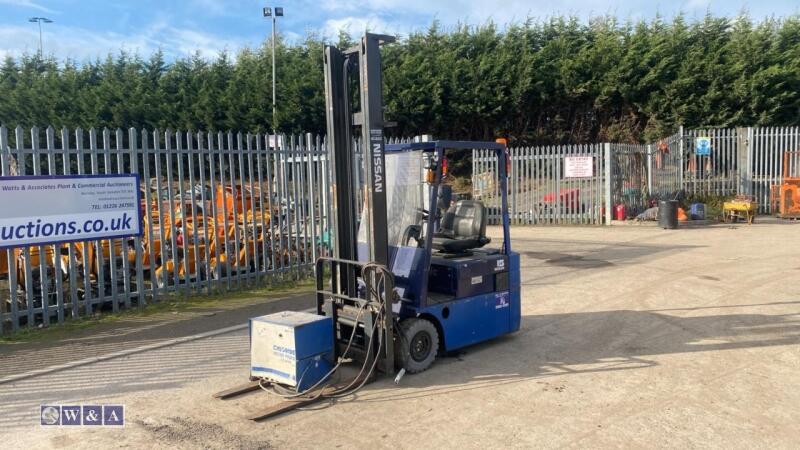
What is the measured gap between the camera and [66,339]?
7.12 meters

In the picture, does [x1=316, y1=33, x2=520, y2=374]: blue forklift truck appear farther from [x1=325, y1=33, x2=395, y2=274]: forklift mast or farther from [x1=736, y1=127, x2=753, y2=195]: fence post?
[x1=736, y1=127, x2=753, y2=195]: fence post

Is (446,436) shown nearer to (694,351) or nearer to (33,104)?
(694,351)

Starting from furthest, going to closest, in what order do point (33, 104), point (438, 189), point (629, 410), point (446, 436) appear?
point (33, 104), point (438, 189), point (629, 410), point (446, 436)

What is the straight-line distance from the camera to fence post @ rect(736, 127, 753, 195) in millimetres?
20359

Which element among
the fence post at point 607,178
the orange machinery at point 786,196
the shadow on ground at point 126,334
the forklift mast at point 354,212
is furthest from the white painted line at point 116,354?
the orange machinery at point 786,196

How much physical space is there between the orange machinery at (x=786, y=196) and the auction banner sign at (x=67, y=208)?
1831 centimetres

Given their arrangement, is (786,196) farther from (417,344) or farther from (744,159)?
(417,344)

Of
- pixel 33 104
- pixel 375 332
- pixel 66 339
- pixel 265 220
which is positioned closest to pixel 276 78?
pixel 33 104

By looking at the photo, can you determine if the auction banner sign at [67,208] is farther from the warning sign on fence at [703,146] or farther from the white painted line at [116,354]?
the warning sign on fence at [703,146]

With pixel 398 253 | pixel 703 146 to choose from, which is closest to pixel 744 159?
pixel 703 146

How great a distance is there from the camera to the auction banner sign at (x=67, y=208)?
7078mm

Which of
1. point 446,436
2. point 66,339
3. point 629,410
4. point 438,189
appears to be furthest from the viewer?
point 66,339

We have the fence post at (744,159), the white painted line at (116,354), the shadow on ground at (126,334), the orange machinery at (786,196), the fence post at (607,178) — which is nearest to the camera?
the white painted line at (116,354)

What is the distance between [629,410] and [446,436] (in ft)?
4.93
